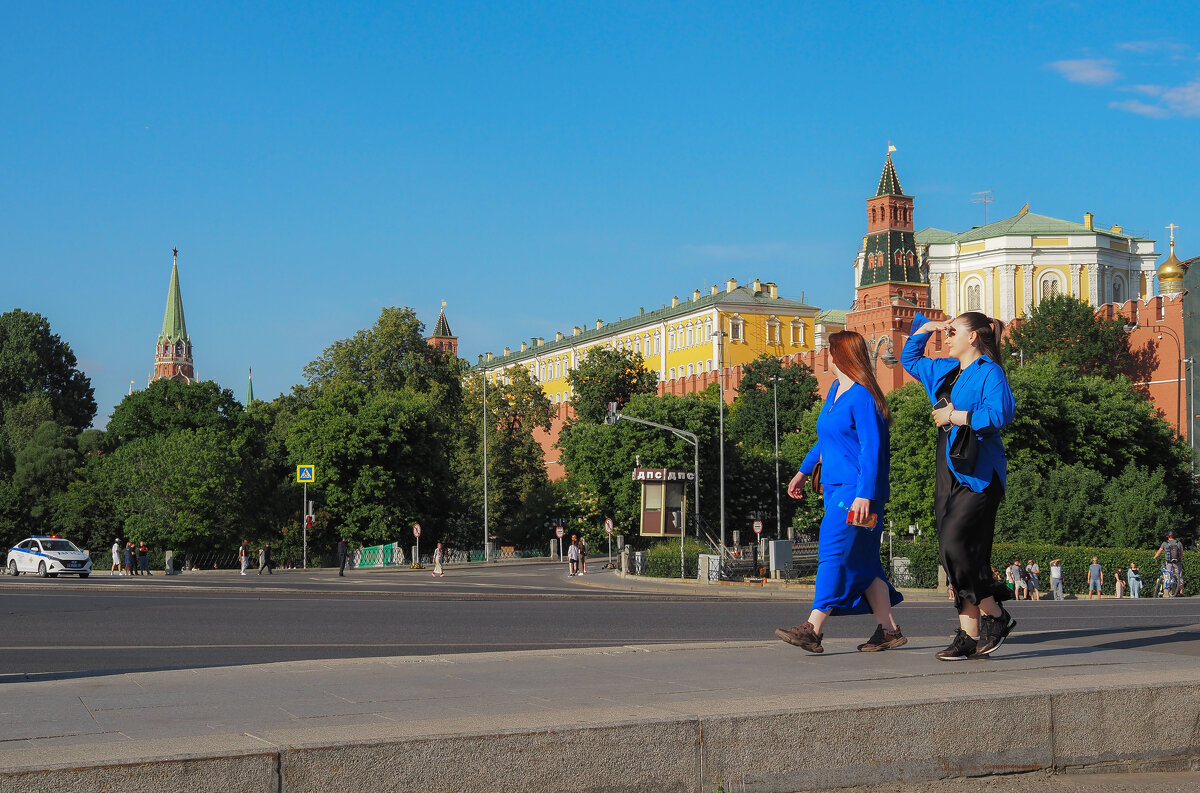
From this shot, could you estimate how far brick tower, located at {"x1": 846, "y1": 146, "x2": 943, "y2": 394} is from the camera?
3927 inches

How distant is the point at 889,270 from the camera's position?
331ft

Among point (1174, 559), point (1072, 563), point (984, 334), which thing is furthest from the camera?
point (1072, 563)

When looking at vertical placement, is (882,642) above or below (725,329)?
below

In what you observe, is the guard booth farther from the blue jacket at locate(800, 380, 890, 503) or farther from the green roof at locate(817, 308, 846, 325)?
the green roof at locate(817, 308, 846, 325)

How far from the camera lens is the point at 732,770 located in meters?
4.96

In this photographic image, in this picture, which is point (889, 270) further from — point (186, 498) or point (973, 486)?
point (973, 486)

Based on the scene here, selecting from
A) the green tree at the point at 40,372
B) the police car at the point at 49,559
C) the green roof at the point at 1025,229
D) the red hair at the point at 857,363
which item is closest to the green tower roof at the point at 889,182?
the green roof at the point at 1025,229

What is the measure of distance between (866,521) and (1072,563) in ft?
128

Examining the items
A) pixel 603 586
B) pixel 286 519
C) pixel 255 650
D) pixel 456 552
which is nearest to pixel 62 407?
pixel 286 519

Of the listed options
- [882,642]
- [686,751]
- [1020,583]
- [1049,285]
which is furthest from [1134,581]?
[1049,285]

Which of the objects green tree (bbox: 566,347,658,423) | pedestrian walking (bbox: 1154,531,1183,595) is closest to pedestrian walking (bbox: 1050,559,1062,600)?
pedestrian walking (bbox: 1154,531,1183,595)

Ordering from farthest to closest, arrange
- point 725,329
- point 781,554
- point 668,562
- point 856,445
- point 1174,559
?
point 725,329 < point 668,562 < point 781,554 < point 1174,559 < point 856,445

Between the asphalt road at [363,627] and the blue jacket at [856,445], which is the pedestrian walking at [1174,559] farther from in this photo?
the blue jacket at [856,445]

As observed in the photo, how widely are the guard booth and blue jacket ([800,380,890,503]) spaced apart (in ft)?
129
